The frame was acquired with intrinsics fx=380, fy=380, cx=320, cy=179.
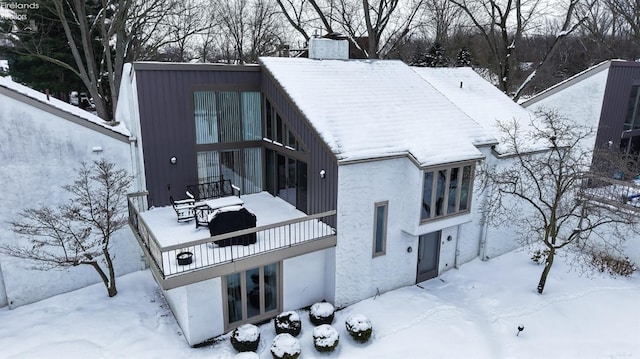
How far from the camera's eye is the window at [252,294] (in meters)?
10.1

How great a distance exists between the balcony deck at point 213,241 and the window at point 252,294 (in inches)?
27.1

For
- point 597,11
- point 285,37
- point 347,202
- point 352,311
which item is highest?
point 597,11

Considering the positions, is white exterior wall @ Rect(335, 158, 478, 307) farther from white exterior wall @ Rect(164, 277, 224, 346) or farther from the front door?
white exterior wall @ Rect(164, 277, 224, 346)

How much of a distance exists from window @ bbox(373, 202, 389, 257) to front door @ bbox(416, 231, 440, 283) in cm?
161

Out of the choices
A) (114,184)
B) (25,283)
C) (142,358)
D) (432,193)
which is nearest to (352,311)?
(432,193)

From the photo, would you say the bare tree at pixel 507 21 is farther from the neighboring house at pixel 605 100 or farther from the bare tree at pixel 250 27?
the bare tree at pixel 250 27

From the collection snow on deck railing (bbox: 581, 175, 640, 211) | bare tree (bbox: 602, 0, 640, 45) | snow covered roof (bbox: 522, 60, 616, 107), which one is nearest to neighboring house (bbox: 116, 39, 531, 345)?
snow on deck railing (bbox: 581, 175, 640, 211)

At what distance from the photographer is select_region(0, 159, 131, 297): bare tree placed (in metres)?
11.2

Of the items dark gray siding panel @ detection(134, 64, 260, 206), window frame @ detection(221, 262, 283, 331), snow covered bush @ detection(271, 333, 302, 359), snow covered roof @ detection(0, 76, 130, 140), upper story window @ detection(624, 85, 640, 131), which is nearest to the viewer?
snow covered bush @ detection(271, 333, 302, 359)

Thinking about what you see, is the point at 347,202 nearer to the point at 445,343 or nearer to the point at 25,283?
the point at 445,343

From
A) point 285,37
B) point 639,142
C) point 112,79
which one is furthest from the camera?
point 285,37

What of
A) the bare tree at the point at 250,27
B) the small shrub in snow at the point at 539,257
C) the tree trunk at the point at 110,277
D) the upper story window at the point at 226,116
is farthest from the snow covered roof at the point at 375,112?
the bare tree at the point at 250,27

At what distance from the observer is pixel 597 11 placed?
32.5m

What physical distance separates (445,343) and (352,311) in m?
2.71
